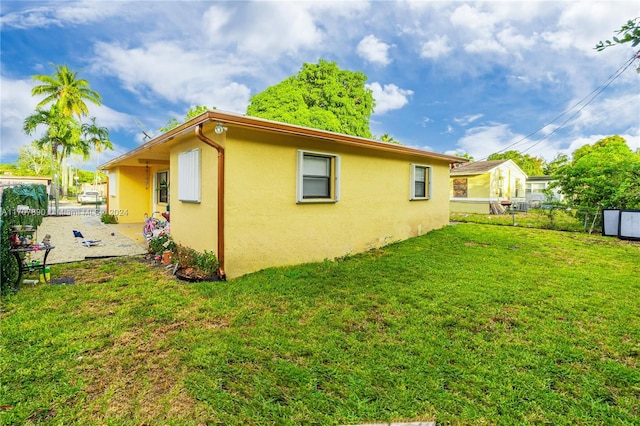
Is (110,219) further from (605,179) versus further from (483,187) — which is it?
(483,187)

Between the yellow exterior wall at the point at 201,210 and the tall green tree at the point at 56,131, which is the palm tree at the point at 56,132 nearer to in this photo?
the tall green tree at the point at 56,131

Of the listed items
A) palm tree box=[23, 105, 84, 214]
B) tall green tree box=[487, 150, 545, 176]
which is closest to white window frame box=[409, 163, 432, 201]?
palm tree box=[23, 105, 84, 214]

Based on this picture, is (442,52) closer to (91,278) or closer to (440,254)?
(440,254)

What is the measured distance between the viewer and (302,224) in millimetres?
6008

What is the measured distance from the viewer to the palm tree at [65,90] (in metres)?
20.3

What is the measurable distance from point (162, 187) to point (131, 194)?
3.47 metres

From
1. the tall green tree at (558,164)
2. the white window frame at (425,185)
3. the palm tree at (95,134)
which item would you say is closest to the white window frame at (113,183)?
the palm tree at (95,134)

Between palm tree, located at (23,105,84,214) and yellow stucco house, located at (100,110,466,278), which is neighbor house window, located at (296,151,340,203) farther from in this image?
palm tree, located at (23,105,84,214)

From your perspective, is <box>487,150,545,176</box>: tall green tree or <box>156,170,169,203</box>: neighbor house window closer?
<box>156,170,169,203</box>: neighbor house window

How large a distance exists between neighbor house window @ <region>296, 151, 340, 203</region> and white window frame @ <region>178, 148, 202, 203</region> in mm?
1874

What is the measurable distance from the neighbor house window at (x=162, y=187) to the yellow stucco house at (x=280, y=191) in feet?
5.43

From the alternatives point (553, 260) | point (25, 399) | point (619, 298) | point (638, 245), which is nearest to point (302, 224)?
point (25, 399)

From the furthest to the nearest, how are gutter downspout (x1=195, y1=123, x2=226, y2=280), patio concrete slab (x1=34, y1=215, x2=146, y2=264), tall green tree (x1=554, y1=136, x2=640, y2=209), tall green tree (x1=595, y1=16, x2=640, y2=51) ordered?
tall green tree (x1=554, y1=136, x2=640, y2=209), patio concrete slab (x1=34, y1=215, x2=146, y2=264), gutter downspout (x1=195, y1=123, x2=226, y2=280), tall green tree (x1=595, y1=16, x2=640, y2=51)

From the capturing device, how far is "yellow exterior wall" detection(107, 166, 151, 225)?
12.7 meters
